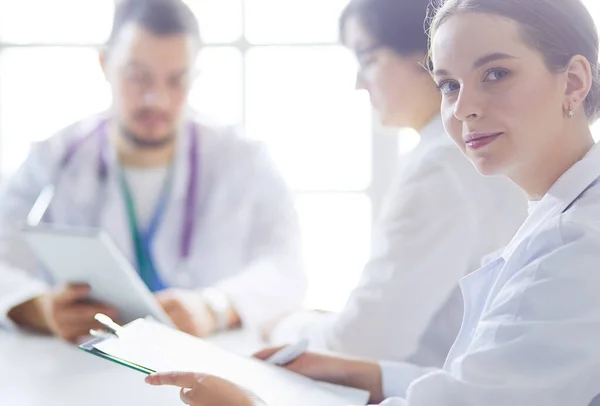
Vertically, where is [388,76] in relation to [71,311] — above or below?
above

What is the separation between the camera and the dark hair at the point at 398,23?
117 centimetres

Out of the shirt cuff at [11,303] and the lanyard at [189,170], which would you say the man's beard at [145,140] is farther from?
the shirt cuff at [11,303]

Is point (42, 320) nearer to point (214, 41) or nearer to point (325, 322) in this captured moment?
point (325, 322)

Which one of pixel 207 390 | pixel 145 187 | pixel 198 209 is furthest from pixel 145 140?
pixel 207 390

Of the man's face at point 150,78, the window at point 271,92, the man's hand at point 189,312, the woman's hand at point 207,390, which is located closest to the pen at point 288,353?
the woman's hand at point 207,390

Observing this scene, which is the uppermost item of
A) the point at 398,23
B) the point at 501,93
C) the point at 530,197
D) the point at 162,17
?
the point at 162,17

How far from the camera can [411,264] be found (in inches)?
44.1

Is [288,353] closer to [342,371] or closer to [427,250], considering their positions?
[342,371]

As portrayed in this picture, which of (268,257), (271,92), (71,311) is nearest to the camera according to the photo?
(71,311)

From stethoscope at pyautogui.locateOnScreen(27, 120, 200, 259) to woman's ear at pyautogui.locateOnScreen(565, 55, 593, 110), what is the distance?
1.33 metres

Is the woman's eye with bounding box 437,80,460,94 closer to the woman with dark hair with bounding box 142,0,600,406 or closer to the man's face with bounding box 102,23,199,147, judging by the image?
the woman with dark hair with bounding box 142,0,600,406

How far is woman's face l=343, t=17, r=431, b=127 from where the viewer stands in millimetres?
1198

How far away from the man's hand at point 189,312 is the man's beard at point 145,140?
1.91 feet

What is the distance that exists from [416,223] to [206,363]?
13.9 inches
